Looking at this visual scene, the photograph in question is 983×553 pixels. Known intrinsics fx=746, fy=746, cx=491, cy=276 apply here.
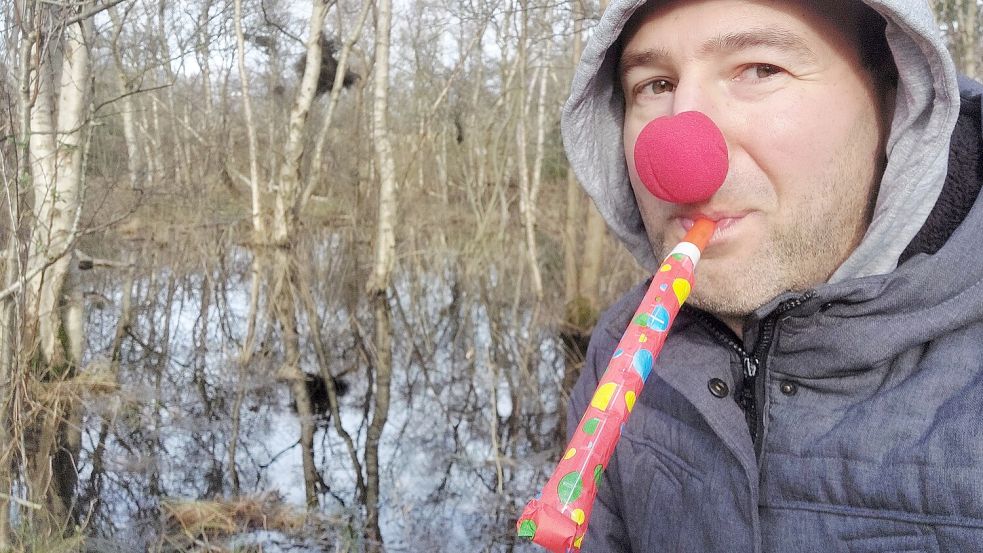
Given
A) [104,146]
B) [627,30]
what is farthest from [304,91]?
[627,30]

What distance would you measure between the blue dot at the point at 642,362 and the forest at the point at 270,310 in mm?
2830

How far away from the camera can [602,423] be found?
0.87 meters

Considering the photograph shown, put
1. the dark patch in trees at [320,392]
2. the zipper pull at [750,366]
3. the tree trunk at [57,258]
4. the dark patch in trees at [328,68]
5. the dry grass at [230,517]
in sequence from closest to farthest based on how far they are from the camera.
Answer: the zipper pull at [750,366] < the dry grass at [230,517] < the tree trunk at [57,258] < the dark patch in trees at [320,392] < the dark patch in trees at [328,68]

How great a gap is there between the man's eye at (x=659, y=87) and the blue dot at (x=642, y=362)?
537mm

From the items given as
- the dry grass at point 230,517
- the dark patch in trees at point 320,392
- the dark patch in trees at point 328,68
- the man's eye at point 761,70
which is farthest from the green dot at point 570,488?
the dark patch in trees at point 328,68

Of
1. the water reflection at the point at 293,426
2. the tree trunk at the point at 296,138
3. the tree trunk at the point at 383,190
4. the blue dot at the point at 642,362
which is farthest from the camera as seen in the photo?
the tree trunk at the point at 296,138

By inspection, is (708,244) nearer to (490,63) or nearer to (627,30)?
(627,30)

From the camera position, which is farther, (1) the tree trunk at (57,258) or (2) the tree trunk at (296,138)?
(2) the tree trunk at (296,138)

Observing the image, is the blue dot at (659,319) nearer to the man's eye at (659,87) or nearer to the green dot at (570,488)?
the green dot at (570,488)

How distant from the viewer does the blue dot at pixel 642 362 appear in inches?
36.6

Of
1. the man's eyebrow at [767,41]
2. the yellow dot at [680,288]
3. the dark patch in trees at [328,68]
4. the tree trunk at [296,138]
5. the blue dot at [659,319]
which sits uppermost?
the dark patch in trees at [328,68]

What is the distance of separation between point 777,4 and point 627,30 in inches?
11.3

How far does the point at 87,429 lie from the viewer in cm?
469

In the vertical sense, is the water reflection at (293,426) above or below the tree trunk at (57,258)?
below
